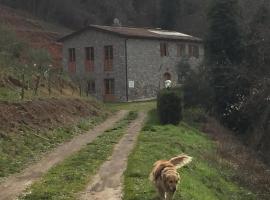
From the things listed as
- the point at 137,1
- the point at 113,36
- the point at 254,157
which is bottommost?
the point at 254,157

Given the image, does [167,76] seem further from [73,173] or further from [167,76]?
[73,173]

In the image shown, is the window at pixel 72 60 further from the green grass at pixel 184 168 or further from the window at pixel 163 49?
the green grass at pixel 184 168

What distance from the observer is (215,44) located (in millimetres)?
42781

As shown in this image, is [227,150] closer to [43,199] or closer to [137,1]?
[43,199]

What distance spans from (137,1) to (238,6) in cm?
5315

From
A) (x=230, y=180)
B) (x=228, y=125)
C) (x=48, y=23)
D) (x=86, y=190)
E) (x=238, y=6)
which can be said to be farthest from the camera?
(x=48, y=23)

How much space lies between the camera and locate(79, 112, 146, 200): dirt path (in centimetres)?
1538

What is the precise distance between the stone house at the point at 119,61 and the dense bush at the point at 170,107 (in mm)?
14396

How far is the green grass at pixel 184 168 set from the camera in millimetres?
16234

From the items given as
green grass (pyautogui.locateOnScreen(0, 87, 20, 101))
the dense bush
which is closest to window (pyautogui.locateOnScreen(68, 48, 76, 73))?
the dense bush

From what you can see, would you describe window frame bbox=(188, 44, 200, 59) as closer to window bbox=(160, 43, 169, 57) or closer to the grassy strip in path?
window bbox=(160, 43, 169, 57)

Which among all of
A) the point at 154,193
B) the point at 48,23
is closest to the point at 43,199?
the point at 154,193

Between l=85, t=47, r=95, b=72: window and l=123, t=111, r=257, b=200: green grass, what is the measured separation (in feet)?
68.5

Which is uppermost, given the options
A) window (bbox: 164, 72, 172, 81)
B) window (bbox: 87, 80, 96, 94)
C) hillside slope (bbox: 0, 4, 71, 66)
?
hillside slope (bbox: 0, 4, 71, 66)
